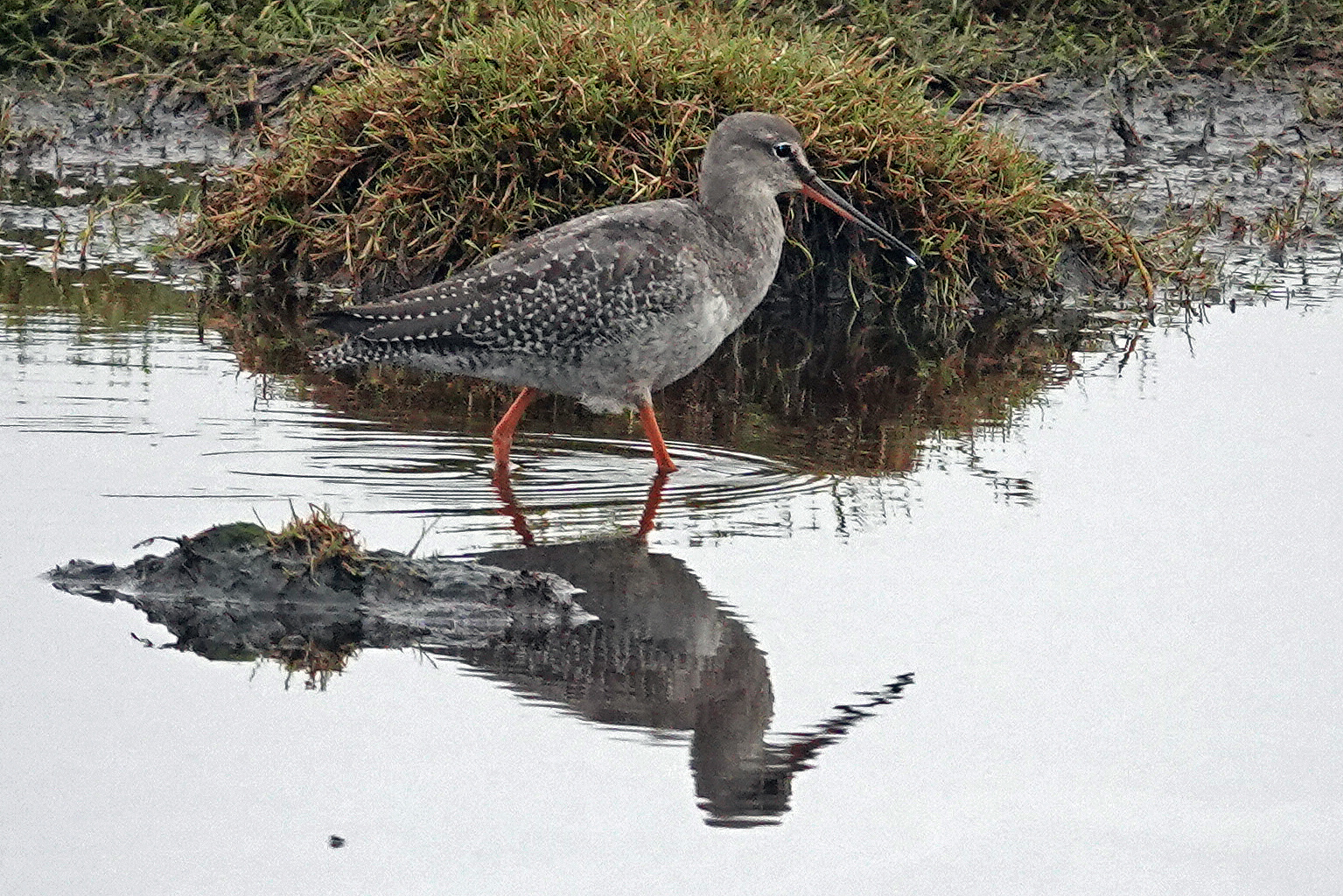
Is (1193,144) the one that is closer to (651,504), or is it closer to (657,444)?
(657,444)

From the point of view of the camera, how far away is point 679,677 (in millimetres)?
5336

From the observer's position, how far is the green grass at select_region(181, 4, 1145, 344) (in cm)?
971

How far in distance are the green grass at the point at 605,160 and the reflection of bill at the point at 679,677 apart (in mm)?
3820

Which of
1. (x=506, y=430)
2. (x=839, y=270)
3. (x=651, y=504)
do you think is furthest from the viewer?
(x=839, y=270)

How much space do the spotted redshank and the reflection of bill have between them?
1556 millimetres

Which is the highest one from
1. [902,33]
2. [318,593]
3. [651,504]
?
[902,33]

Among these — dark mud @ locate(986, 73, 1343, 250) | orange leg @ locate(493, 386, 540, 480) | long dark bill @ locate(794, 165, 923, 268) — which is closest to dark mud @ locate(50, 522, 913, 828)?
orange leg @ locate(493, 386, 540, 480)

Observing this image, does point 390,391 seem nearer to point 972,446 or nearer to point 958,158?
point 972,446

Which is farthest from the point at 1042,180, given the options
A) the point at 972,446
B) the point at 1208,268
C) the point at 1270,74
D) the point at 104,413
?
the point at 104,413

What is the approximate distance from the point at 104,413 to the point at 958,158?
4.46 metres

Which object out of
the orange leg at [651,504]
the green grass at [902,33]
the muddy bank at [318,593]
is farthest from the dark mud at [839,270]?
the muddy bank at [318,593]

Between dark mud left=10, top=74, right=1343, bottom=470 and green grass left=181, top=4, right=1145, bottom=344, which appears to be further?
green grass left=181, top=4, right=1145, bottom=344

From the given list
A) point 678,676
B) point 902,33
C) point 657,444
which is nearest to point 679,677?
point 678,676

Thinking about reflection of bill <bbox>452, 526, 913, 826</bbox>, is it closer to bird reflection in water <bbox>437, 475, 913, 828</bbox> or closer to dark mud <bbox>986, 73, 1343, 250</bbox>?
bird reflection in water <bbox>437, 475, 913, 828</bbox>
